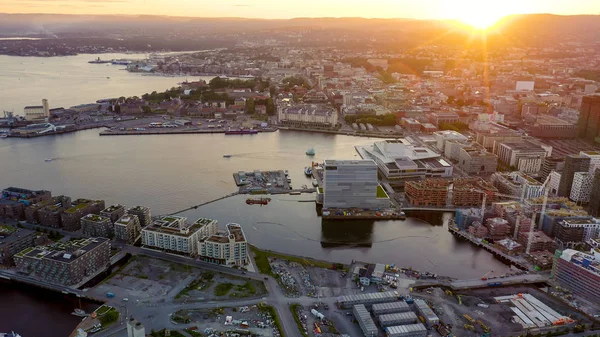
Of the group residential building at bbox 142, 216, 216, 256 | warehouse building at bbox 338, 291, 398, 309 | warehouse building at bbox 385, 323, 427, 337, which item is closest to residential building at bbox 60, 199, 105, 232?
residential building at bbox 142, 216, 216, 256

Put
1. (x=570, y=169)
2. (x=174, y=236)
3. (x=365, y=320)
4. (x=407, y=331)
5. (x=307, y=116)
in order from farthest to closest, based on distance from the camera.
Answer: (x=307, y=116) → (x=570, y=169) → (x=174, y=236) → (x=365, y=320) → (x=407, y=331)

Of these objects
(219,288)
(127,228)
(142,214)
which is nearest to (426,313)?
(219,288)

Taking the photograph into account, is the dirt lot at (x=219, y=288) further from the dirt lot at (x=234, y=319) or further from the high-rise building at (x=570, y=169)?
the high-rise building at (x=570, y=169)

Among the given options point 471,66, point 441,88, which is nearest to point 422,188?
point 441,88

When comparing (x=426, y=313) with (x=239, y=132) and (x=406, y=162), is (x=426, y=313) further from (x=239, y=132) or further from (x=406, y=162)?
(x=239, y=132)

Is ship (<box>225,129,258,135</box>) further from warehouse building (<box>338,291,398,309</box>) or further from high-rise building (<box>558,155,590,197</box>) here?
warehouse building (<box>338,291,398,309</box>)

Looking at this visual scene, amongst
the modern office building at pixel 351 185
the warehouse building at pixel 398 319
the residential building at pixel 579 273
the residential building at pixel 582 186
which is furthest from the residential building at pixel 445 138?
the warehouse building at pixel 398 319
